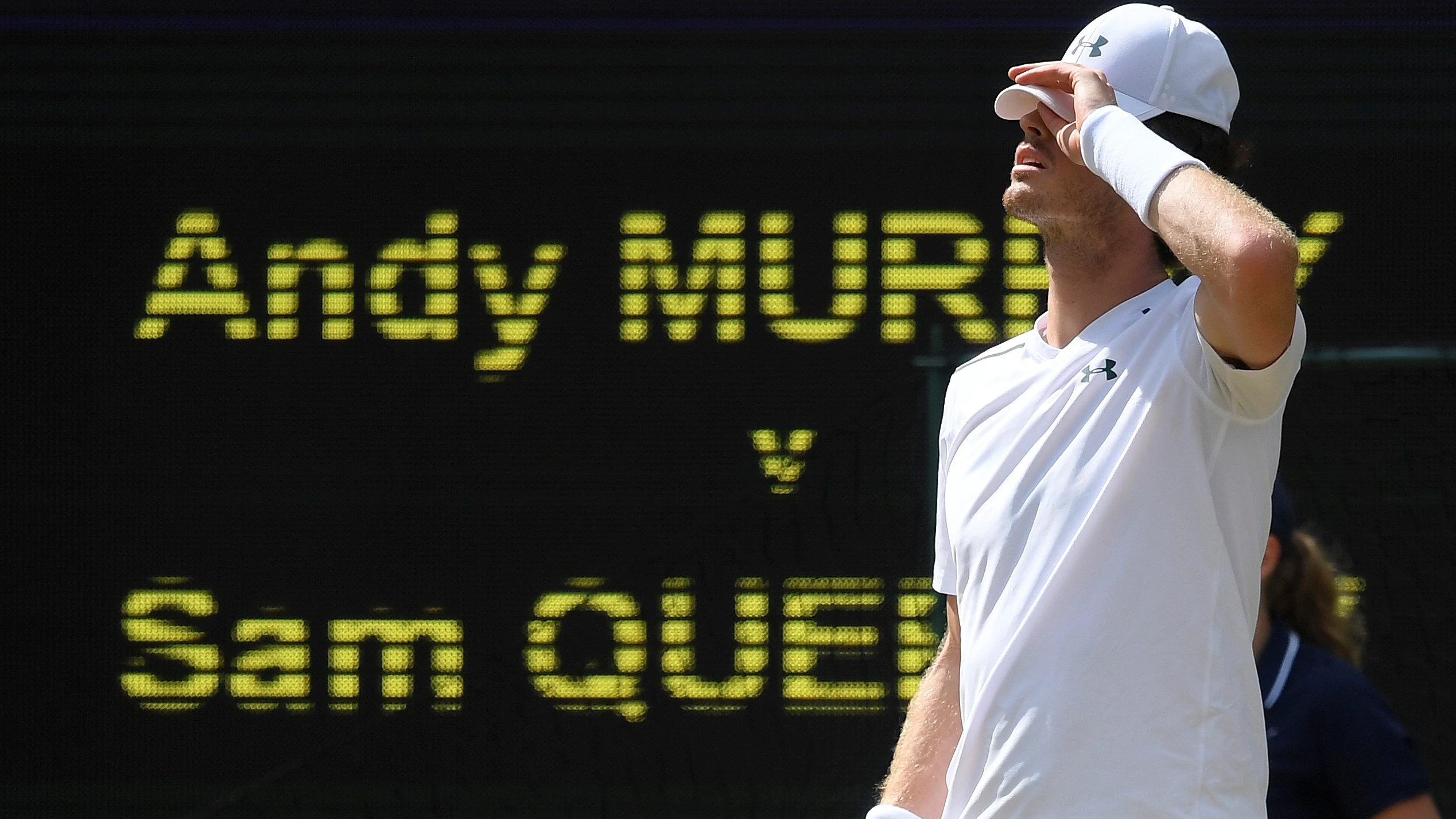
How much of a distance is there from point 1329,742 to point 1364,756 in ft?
0.14

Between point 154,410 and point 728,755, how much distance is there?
1.37 meters

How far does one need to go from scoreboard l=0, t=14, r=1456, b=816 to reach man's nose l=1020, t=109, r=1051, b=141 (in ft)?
5.57

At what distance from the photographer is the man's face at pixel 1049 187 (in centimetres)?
160

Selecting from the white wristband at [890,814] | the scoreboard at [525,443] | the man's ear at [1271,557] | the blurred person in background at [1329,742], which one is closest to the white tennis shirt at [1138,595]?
the white wristband at [890,814]

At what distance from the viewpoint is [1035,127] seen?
164 centimetres

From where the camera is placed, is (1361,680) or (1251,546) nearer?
(1251,546)

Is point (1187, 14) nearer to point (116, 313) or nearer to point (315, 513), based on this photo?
point (315, 513)

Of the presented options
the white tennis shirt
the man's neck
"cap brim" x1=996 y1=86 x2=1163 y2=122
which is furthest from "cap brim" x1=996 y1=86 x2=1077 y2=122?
the white tennis shirt

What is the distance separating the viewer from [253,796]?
11.5 ft

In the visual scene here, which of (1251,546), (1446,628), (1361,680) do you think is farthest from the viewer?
(1446,628)

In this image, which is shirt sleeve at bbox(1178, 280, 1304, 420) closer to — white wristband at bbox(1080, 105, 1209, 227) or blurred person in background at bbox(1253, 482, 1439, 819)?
white wristband at bbox(1080, 105, 1209, 227)

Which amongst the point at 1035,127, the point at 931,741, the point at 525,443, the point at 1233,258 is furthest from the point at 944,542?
the point at 525,443

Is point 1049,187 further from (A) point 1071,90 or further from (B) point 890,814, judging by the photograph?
(B) point 890,814

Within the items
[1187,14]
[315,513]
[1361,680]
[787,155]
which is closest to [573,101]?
[787,155]
